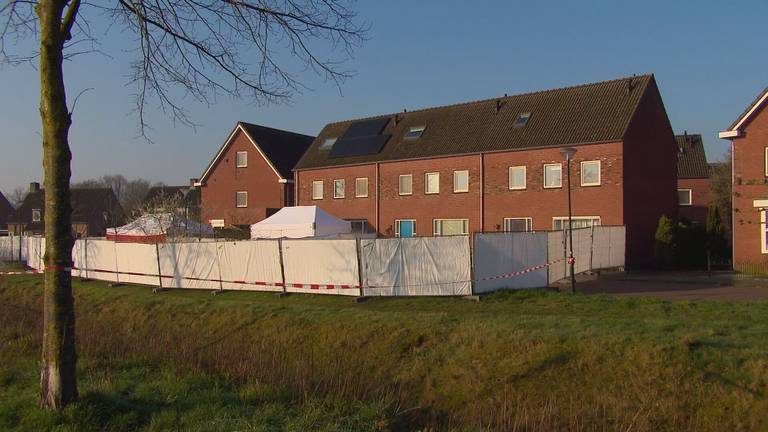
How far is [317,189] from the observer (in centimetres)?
3666

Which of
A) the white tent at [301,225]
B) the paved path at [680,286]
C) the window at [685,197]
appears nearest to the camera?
the paved path at [680,286]

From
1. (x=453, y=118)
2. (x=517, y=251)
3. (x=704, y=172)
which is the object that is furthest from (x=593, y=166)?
(x=704, y=172)

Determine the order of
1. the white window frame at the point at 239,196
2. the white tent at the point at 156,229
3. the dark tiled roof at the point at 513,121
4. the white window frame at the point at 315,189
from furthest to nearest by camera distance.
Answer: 1. the white window frame at the point at 239,196
2. the white window frame at the point at 315,189
3. the white tent at the point at 156,229
4. the dark tiled roof at the point at 513,121

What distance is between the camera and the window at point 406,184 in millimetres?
32312

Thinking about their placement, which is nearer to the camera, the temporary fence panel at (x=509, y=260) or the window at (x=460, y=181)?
the temporary fence panel at (x=509, y=260)

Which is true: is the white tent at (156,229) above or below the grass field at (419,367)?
above

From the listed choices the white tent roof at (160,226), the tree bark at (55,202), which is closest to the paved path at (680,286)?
the tree bark at (55,202)

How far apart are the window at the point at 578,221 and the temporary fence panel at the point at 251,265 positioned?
43.6 feet

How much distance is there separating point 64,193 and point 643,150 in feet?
85.4

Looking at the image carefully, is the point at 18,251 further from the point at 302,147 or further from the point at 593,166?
the point at 593,166

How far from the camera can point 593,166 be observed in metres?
26.3

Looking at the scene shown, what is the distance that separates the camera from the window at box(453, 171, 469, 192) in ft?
99.5

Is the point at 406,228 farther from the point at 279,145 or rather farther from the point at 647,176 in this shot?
the point at 279,145

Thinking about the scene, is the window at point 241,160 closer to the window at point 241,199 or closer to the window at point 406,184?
the window at point 241,199
